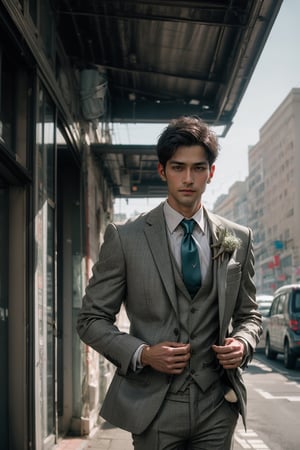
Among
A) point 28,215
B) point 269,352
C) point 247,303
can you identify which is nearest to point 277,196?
point 269,352

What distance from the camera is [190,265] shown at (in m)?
2.81

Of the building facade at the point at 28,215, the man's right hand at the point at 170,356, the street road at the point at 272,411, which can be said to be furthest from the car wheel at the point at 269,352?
the man's right hand at the point at 170,356

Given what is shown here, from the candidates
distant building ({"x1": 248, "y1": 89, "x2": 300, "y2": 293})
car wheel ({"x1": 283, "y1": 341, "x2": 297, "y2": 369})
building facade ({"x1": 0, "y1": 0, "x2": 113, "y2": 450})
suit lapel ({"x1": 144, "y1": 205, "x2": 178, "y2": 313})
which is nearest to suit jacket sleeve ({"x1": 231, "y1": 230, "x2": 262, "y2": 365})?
suit lapel ({"x1": 144, "y1": 205, "x2": 178, "y2": 313})

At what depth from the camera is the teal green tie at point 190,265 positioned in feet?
9.16

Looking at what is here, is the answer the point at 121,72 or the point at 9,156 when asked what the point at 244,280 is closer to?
the point at 9,156

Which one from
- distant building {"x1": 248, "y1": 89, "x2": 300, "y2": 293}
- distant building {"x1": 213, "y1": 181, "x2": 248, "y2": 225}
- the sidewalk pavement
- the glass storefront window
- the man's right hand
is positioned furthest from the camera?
distant building {"x1": 213, "y1": 181, "x2": 248, "y2": 225}

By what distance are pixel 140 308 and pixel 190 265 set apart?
269mm

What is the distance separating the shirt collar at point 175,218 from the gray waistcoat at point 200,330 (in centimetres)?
24

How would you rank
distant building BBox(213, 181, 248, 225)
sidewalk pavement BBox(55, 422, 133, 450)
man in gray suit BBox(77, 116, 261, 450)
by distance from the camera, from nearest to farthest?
man in gray suit BBox(77, 116, 261, 450) → sidewalk pavement BBox(55, 422, 133, 450) → distant building BBox(213, 181, 248, 225)

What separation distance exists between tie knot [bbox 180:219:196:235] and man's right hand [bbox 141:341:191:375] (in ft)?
1.73

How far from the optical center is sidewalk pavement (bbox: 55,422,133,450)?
23.7 feet

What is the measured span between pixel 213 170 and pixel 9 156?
1761mm

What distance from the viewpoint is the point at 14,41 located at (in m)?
4.48

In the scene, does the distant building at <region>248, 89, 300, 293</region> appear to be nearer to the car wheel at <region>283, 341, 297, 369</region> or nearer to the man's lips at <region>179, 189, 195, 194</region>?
the car wheel at <region>283, 341, 297, 369</region>
